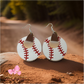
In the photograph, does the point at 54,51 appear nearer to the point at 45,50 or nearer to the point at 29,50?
the point at 45,50

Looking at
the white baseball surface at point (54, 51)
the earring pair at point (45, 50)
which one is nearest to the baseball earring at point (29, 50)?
the earring pair at point (45, 50)

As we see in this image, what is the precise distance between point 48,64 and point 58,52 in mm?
480

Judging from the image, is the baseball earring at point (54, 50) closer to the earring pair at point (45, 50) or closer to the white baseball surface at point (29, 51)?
the earring pair at point (45, 50)

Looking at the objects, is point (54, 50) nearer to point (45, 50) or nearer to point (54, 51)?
point (54, 51)

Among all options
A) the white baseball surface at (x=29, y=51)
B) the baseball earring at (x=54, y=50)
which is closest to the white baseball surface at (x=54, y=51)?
the baseball earring at (x=54, y=50)

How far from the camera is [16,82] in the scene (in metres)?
2.30

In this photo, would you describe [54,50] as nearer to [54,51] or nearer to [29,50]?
[54,51]

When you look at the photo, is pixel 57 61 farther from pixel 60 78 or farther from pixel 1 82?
pixel 1 82

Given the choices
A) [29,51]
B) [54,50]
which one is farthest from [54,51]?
[29,51]

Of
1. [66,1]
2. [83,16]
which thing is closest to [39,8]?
[66,1]

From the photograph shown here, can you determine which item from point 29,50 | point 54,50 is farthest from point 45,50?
point 29,50

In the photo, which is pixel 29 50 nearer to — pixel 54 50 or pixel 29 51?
pixel 29 51

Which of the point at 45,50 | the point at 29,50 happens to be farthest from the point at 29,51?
the point at 45,50

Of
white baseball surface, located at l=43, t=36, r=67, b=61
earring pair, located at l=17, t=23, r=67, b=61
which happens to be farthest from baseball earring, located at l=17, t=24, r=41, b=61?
white baseball surface, located at l=43, t=36, r=67, b=61
